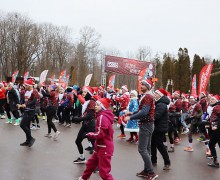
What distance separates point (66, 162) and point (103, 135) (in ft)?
7.78

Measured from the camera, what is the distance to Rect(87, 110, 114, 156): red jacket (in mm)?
5004

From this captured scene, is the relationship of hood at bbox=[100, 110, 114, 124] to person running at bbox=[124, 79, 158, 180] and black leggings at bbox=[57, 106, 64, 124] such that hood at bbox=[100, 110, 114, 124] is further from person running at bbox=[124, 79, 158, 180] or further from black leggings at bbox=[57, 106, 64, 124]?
black leggings at bbox=[57, 106, 64, 124]

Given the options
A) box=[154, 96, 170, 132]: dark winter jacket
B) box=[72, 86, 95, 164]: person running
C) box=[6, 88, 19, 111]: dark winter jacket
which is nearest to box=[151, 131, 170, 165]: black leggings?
box=[154, 96, 170, 132]: dark winter jacket

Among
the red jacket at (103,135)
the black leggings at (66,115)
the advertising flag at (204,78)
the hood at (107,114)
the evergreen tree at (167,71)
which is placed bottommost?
the black leggings at (66,115)

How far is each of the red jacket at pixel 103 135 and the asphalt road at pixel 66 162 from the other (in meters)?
1.11

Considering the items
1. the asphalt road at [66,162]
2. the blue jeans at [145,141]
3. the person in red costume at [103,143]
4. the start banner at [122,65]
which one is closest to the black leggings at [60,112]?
the asphalt road at [66,162]

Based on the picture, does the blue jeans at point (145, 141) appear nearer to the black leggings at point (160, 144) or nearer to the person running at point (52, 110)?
the black leggings at point (160, 144)

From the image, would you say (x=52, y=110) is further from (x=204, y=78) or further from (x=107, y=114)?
(x=204, y=78)

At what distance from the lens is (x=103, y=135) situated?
16.4 feet

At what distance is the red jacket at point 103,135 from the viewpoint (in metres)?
5.00

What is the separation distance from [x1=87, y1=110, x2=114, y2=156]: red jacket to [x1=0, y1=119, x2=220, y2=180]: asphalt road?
1.11 m

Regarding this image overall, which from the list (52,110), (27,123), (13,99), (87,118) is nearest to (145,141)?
(87,118)

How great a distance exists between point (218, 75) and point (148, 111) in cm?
3424

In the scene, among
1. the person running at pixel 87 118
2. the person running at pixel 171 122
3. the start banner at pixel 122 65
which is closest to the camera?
the person running at pixel 87 118
